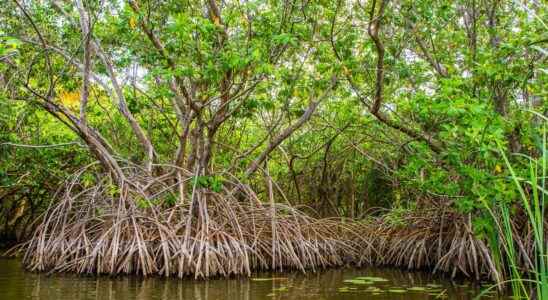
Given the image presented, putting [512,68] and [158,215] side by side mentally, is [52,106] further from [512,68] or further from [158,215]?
[512,68]

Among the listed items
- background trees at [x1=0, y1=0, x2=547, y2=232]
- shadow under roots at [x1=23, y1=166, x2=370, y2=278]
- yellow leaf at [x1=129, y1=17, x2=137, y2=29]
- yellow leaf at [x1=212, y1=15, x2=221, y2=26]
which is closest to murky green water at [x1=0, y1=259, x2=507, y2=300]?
shadow under roots at [x1=23, y1=166, x2=370, y2=278]

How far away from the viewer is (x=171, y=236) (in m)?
6.26

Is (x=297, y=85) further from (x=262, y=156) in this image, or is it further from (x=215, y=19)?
(x=262, y=156)

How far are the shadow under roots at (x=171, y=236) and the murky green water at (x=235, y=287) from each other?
0.80 feet

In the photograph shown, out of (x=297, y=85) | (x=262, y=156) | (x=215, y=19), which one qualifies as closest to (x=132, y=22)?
(x=215, y=19)

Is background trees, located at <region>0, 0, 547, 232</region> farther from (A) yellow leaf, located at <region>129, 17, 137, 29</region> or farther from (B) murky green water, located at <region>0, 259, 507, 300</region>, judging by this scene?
(B) murky green water, located at <region>0, 259, 507, 300</region>

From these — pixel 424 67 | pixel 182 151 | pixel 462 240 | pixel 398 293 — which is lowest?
pixel 398 293

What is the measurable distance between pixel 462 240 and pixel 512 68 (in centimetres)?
230

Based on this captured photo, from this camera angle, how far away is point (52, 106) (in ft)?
21.3

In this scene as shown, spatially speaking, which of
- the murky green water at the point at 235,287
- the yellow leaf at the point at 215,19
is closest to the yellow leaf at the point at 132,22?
the yellow leaf at the point at 215,19

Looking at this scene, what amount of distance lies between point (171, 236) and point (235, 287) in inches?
44.2

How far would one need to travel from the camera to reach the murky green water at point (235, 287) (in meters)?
5.02

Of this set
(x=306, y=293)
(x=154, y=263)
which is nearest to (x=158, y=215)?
(x=154, y=263)

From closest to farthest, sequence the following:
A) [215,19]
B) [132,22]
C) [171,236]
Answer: [132,22]
[171,236]
[215,19]
